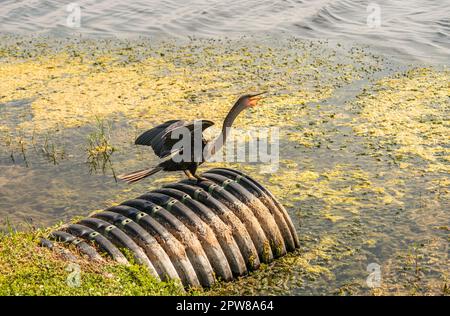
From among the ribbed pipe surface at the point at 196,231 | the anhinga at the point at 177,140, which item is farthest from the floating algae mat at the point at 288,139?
the anhinga at the point at 177,140

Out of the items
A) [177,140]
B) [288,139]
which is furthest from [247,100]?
[288,139]

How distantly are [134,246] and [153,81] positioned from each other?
937cm

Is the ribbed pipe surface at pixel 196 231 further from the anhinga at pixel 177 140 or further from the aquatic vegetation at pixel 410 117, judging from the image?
the aquatic vegetation at pixel 410 117

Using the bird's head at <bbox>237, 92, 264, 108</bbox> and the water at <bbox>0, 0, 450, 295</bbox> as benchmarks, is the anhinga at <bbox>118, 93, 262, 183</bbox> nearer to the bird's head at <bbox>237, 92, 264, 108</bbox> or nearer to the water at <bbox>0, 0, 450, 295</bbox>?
the bird's head at <bbox>237, 92, 264, 108</bbox>

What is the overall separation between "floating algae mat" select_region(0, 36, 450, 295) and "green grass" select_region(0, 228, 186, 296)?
0.11 meters

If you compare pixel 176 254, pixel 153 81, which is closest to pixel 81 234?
pixel 176 254

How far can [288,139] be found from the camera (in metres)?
11.8

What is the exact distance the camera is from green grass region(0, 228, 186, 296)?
18.7 feet

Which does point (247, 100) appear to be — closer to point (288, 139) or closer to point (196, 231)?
point (196, 231)

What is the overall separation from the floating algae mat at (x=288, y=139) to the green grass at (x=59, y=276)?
0.35 ft

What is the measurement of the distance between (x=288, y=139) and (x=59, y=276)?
6.83 m

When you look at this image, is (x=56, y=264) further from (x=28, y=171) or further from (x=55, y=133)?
(x=55, y=133)

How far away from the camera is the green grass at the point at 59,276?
571 centimetres

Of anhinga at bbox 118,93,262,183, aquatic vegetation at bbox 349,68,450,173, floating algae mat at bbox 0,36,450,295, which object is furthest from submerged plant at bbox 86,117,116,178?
aquatic vegetation at bbox 349,68,450,173
